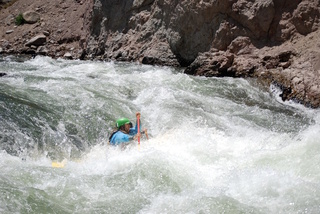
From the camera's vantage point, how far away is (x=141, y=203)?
4941mm

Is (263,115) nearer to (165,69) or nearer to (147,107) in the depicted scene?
(147,107)

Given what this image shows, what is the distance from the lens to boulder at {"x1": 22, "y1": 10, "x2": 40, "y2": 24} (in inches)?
706

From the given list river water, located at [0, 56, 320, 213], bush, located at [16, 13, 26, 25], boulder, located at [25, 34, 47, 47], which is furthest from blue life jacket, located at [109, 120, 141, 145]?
bush, located at [16, 13, 26, 25]

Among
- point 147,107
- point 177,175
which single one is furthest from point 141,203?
point 147,107

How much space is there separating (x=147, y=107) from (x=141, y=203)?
3.97 meters

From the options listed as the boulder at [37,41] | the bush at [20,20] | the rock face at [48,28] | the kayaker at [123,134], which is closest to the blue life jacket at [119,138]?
the kayaker at [123,134]

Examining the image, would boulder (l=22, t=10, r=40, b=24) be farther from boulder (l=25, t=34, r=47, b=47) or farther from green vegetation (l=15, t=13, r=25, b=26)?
boulder (l=25, t=34, r=47, b=47)

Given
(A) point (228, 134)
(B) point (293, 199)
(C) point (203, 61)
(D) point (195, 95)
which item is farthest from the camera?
(C) point (203, 61)

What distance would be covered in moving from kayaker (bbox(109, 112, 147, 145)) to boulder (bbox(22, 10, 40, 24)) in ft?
39.3

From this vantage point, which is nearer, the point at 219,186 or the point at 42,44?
the point at 219,186

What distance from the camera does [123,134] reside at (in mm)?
7012

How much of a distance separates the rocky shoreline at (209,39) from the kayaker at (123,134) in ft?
13.1

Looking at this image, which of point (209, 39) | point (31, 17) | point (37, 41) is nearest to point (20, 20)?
point (31, 17)

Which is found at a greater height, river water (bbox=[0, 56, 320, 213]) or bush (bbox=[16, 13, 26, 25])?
bush (bbox=[16, 13, 26, 25])
